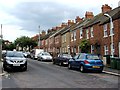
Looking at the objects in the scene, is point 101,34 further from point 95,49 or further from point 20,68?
point 20,68

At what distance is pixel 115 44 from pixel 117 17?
312cm

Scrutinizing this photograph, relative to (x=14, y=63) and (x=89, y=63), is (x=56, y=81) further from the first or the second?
(x=89, y=63)

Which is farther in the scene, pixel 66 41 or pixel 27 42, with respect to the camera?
pixel 27 42

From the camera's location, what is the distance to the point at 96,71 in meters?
22.1

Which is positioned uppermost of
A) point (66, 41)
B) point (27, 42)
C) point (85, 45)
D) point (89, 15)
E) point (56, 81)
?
point (89, 15)

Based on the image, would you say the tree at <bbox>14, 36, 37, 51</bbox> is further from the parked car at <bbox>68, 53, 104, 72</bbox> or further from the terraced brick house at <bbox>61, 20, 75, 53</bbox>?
the parked car at <bbox>68, 53, 104, 72</bbox>

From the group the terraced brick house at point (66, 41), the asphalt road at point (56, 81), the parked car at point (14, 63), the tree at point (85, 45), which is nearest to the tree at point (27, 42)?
the terraced brick house at point (66, 41)

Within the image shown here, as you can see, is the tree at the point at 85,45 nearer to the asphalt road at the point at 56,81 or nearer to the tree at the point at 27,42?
the asphalt road at the point at 56,81

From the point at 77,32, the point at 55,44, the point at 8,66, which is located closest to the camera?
the point at 8,66

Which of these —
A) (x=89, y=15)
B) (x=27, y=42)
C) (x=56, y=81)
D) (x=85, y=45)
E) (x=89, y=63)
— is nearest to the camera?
(x=56, y=81)

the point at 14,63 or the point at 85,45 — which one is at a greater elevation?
the point at 85,45

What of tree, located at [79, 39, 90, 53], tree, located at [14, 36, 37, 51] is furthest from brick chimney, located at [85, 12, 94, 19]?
tree, located at [14, 36, 37, 51]

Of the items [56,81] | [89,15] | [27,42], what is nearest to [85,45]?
[89,15]

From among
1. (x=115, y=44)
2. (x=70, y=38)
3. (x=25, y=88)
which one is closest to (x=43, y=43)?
(x=70, y=38)
